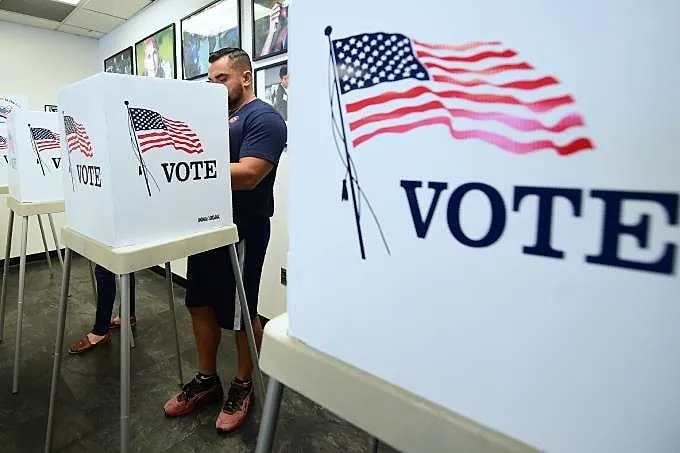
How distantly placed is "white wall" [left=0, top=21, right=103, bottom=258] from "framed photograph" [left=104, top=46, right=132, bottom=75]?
0.30 meters

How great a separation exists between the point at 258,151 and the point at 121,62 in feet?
9.57

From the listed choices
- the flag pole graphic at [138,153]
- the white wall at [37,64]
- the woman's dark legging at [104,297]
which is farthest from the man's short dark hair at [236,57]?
the white wall at [37,64]

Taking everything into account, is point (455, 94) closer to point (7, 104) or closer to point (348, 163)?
point (348, 163)

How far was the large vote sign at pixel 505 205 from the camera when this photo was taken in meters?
0.25

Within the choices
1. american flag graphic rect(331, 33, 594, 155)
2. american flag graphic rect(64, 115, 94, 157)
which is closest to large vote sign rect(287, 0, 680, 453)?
american flag graphic rect(331, 33, 594, 155)

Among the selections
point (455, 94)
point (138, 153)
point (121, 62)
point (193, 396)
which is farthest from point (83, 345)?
point (121, 62)

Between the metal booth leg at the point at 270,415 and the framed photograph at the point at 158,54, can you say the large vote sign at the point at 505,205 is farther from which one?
the framed photograph at the point at 158,54

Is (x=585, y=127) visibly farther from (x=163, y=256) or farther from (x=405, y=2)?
(x=163, y=256)

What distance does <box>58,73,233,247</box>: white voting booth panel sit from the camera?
0.87 meters

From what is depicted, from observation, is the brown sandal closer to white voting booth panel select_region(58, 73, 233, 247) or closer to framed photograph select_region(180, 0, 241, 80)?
white voting booth panel select_region(58, 73, 233, 247)

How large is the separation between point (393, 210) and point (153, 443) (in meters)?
1.46

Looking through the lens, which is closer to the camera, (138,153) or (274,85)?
(138,153)

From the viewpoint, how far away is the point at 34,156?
1643mm

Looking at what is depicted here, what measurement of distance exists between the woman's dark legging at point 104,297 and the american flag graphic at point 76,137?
1.03 metres
